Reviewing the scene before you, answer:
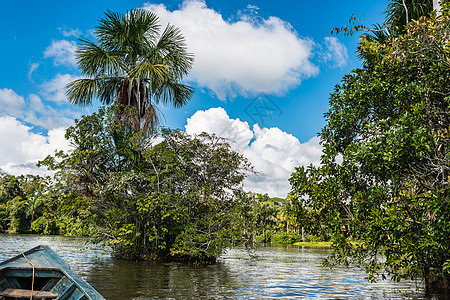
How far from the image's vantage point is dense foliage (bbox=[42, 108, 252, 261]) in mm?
14727

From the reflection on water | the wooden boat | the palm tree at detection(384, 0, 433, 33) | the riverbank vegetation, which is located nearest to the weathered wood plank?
the wooden boat

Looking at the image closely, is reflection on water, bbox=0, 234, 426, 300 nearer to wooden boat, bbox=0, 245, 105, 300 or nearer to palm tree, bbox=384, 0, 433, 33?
wooden boat, bbox=0, 245, 105, 300

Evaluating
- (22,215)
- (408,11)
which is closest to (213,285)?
(408,11)

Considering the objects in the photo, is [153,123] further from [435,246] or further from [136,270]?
[435,246]

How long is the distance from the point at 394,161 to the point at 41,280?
7011 mm

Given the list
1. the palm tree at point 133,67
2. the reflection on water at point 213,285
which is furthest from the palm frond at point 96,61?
the reflection on water at point 213,285

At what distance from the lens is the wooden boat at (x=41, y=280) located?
5543 mm

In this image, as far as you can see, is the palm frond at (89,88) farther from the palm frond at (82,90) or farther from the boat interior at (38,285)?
the boat interior at (38,285)

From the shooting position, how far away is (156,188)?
15.2 m

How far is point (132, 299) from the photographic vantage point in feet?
27.7

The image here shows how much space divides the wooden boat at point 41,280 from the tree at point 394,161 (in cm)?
522

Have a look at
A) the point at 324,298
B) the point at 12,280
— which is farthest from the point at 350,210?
the point at 12,280

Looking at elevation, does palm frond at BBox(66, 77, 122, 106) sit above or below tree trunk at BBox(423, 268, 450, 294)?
above

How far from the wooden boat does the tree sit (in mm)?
5217
